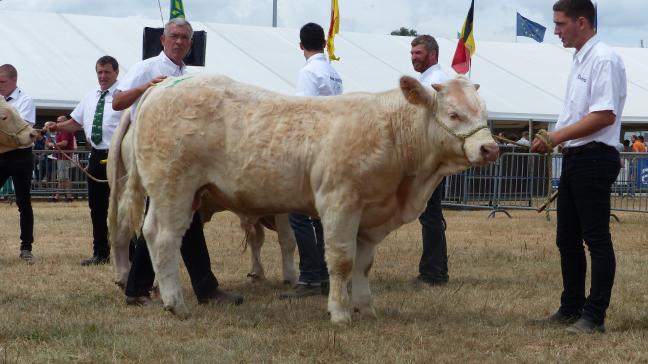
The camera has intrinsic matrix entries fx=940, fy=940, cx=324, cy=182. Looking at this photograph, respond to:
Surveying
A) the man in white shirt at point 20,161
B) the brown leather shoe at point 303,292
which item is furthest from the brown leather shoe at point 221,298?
the man in white shirt at point 20,161

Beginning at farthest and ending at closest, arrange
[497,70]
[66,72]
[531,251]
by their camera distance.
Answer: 1. [497,70]
2. [66,72]
3. [531,251]

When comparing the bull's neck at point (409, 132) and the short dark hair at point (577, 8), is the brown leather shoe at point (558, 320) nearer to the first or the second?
the bull's neck at point (409, 132)

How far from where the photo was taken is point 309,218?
26.5 feet

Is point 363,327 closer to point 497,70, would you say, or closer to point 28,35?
point 28,35

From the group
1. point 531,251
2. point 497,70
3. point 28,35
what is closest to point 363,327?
point 531,251

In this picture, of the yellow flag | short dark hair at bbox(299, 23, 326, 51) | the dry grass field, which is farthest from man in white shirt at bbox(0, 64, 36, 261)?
the yellow flag

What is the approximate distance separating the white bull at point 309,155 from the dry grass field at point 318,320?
46 cm

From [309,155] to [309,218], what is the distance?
183 centimetres

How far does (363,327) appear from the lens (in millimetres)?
6289

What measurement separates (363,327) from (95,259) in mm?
4448

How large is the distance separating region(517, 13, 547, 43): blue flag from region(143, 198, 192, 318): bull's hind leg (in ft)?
95.3

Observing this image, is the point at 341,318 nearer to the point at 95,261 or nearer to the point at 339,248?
the point at 339,248

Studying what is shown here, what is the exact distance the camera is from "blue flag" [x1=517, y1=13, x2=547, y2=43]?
33938 millimetres

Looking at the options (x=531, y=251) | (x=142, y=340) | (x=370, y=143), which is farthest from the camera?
(x=531, y=251)
